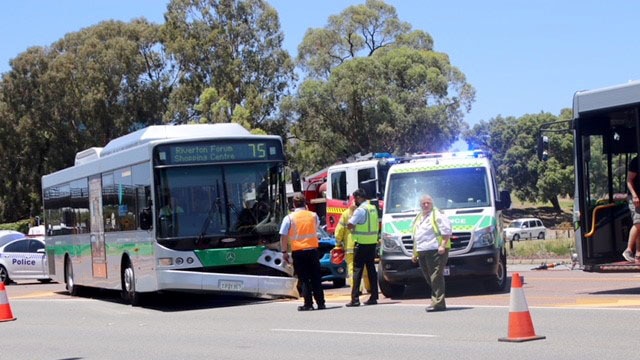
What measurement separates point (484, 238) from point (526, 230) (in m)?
50.2

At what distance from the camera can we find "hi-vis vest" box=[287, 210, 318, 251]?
17.0 m

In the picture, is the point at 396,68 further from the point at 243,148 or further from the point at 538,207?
the point at 243,148

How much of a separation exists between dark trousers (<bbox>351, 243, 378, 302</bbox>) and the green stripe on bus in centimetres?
209

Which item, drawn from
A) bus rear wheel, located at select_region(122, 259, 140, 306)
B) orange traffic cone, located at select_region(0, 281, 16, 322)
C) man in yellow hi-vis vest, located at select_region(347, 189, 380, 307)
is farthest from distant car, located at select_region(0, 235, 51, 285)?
man in yellow hi-vis vest, located at select_region(347, 189, 380, 307)

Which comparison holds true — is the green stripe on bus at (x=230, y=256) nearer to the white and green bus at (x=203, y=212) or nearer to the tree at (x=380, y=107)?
the white and green bus at (x=203, y=212)

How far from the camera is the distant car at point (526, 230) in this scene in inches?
2589

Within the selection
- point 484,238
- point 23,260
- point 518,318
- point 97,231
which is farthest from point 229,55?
point 518,318

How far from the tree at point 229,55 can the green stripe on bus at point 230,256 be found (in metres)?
40.5

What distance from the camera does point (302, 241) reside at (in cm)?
1705

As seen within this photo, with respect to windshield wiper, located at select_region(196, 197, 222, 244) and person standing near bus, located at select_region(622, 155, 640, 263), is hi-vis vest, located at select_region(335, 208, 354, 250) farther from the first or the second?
person standing near bus, located at select_region(622, 155, 640, 263)

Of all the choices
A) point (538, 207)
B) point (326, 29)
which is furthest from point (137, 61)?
point (538, 207)

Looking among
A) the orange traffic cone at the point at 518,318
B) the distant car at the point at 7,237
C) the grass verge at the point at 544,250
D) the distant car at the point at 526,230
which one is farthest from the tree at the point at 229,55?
the orange traffic cone at the point at 518,318

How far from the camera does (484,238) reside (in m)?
18.1

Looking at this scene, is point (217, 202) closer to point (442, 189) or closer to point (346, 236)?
point (346, 236)
